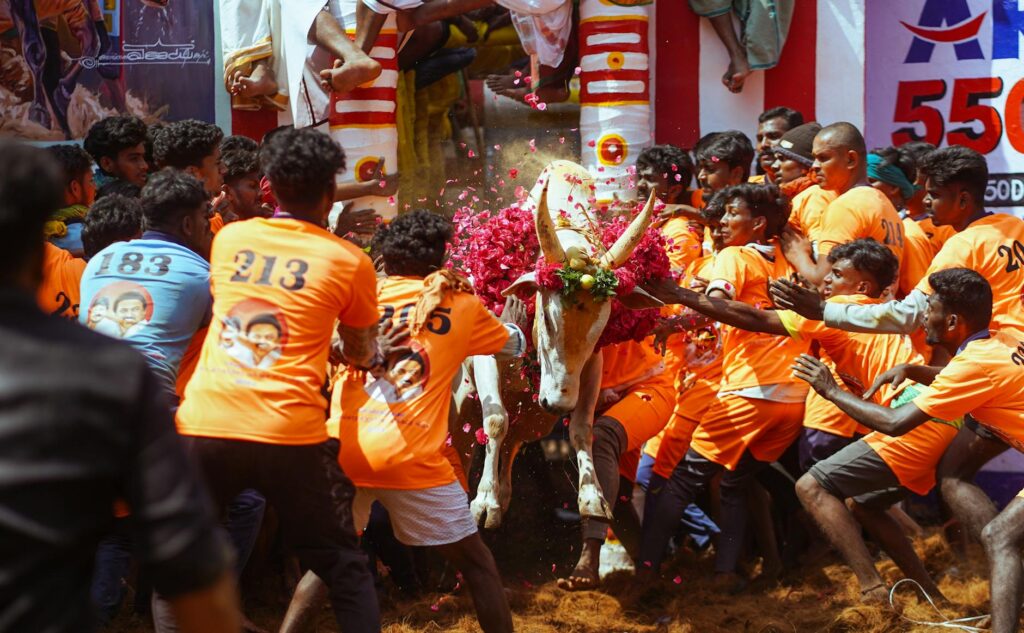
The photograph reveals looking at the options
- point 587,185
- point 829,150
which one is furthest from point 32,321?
point 829,150

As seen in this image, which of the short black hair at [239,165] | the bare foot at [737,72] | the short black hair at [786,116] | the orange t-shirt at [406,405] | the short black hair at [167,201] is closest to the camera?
the orange t-shirt at [406,405]

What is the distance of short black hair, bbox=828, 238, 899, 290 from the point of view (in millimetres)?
6410

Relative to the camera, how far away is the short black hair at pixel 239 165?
21.6 feet

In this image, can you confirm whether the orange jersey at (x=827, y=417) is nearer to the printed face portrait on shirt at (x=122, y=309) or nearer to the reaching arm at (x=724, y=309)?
the reaching arm at (x=724, y=309)

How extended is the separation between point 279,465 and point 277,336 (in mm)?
439

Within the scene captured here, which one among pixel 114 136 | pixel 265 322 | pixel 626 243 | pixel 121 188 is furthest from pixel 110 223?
pixel 626 243

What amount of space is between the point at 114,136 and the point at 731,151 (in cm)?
370

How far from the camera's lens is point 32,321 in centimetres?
226

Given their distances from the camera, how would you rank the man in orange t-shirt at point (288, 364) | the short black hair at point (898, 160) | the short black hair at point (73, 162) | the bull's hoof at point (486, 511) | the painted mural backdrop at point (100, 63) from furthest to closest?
the painted mural backdrop at point (100, 63) → the short black hair at point (898, 160) → the short black hair at point (73, 162) → the bull's hoof at point (486, 511) → the man in orange t-shirt at point (288, 364)

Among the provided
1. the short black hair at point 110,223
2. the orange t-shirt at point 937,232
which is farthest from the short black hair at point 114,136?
the orange t-shirt at point 937,232

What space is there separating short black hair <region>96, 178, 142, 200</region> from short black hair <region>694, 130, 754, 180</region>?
349 cm

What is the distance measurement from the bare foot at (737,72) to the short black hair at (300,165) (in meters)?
5.00

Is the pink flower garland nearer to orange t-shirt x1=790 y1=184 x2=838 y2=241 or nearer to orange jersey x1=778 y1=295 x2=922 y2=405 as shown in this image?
orange jersey x1=778 y1=295 x2=922 y2=405

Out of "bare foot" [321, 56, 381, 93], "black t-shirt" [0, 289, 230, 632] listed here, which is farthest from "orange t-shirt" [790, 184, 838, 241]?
"black t-shirt" [0, 289, 230, 632]
